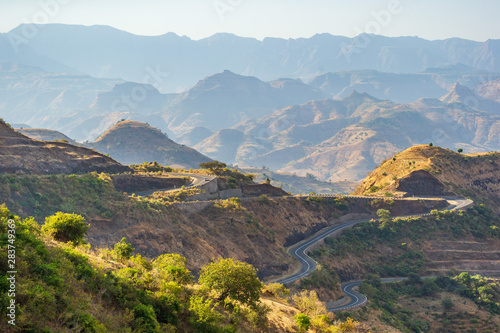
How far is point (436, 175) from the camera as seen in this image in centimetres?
12044

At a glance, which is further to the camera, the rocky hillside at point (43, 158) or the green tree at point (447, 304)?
the green tree at point (447, 304)

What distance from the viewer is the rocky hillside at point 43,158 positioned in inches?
2689

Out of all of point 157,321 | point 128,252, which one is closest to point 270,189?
point 128,252

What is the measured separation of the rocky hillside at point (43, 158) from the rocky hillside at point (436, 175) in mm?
66569

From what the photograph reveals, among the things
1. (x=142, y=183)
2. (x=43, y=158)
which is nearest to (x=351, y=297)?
(x=142, y=183)

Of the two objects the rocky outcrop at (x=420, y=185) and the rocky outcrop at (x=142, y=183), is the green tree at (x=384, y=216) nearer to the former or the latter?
the rocky outcrop at (x=420, y=185)

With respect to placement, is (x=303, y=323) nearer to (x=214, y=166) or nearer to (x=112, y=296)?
(x=112, y=296)

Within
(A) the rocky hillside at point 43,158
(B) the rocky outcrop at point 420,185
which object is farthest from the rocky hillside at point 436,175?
(A) the rocky hillside at point 43,158

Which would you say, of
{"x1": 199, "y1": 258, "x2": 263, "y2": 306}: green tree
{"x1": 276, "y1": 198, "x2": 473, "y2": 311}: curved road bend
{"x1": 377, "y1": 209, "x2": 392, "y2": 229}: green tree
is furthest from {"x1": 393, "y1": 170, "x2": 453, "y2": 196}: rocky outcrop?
{"x1": 199, "y1": 258, "x2": 263, "y2": 306}: green tree

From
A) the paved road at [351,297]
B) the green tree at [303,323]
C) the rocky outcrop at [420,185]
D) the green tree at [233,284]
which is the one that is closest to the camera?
the green tree at [303,323]

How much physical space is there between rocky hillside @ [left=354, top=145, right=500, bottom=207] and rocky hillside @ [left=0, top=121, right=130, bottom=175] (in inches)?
2621

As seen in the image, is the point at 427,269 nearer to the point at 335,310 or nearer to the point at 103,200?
the point at 335,310

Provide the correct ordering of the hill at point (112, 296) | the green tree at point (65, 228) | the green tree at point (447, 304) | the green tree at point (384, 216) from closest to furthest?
the hill at point (112, 296), the green tree at point (65, 228), the green tree at point (447, 304), the green tree at point (384, 216)

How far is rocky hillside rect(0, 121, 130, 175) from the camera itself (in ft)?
224
